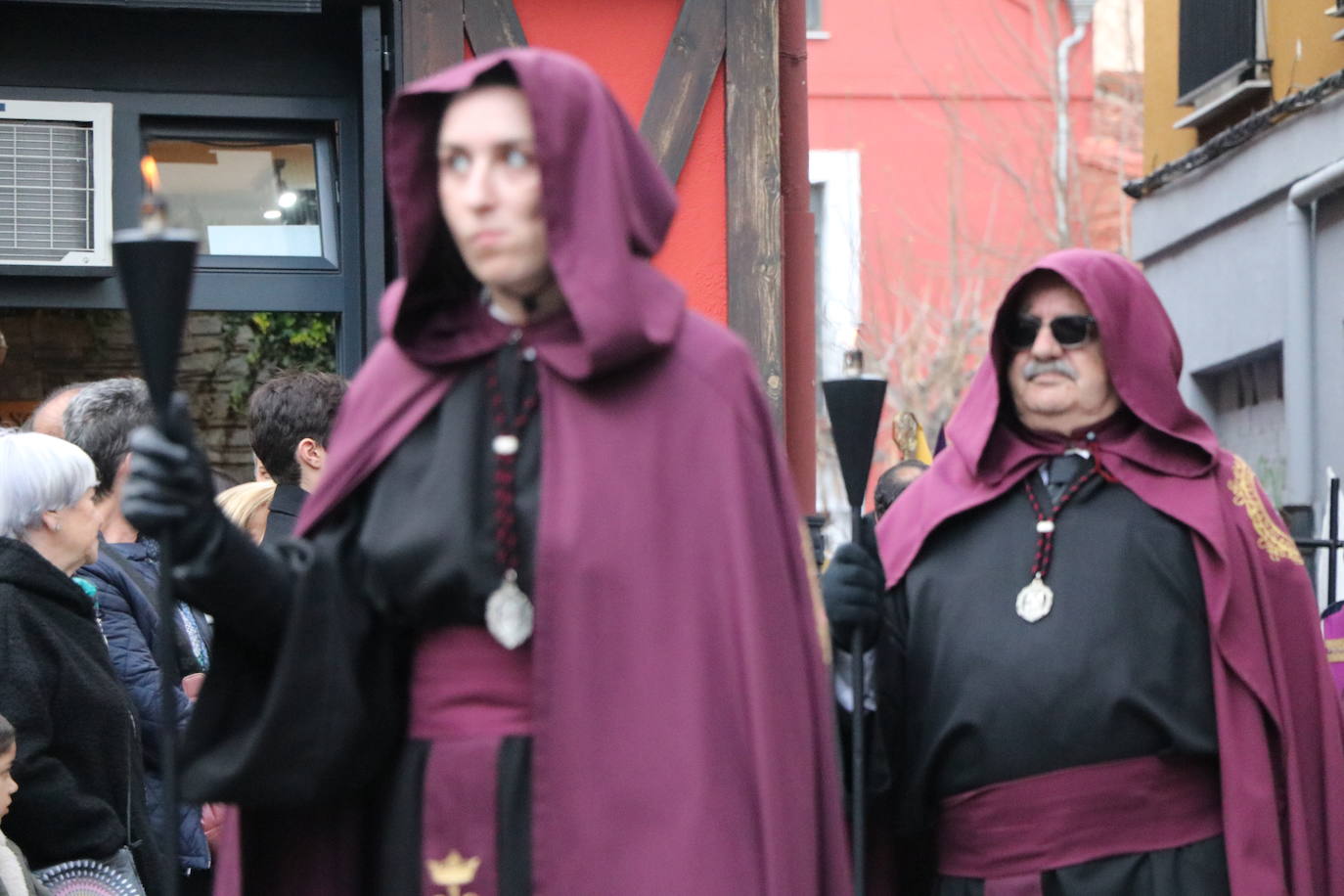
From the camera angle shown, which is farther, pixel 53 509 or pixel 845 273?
pixel 845 273

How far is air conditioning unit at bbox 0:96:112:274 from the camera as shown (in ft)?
27.6

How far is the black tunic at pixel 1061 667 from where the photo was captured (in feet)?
15.1

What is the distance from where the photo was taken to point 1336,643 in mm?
6246

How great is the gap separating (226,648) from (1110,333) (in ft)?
7.22

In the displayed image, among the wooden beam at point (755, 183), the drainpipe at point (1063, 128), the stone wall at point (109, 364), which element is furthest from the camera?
the drainpipe at point (1063, 128)

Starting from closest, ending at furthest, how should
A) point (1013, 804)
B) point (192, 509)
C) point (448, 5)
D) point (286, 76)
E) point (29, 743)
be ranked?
point (192, 509), point (1013, 804), point (29, 743), point (448, 5), point (286, 76)

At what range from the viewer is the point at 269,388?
6.47 m

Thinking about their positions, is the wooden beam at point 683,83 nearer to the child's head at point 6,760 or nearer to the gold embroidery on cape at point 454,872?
the child's head at point 6,760

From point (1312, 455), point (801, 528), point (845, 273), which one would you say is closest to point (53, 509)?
point (801, 528)

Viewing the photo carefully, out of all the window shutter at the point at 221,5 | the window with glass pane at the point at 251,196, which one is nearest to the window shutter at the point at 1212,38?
the window with glass pane at the point at 251,196

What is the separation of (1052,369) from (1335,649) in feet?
5.95

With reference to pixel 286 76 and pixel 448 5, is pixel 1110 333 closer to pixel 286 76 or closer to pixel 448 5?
pixel 448 5

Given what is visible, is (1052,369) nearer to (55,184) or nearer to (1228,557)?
(1228,557)

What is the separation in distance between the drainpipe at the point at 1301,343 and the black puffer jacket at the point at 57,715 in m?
7.53
